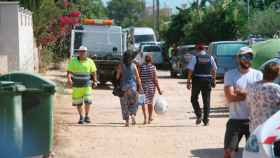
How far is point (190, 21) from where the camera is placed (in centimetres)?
5350

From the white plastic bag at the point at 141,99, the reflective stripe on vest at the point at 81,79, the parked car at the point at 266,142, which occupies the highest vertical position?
the parked car at the point at 266,142

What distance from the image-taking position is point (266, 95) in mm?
8711

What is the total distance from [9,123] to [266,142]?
3755 mm

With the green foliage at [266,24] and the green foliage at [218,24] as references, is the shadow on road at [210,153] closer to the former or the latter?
the green foliage at [266,24]

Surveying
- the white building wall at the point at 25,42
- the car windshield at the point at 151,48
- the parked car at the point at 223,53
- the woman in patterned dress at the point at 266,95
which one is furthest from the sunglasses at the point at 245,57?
the car windshield at the point at 151,48

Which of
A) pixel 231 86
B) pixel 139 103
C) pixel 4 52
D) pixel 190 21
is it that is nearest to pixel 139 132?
pixel 139 103

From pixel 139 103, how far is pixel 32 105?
5923mm

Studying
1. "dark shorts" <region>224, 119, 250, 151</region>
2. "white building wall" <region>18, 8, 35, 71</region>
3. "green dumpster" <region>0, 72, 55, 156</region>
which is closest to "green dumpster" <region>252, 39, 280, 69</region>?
"dark shorts" <region>224, 119, 250, 151</region>

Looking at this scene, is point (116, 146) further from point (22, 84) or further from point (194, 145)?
point (22, 84)

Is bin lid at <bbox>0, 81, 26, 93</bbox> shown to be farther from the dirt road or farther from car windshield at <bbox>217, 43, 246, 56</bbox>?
car windshield at <bbox>217, 43, 246, 56</bbox>

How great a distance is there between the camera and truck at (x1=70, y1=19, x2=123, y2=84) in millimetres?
27562

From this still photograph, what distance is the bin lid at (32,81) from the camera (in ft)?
34.4

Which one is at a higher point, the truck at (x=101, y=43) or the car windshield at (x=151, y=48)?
the truck at (x=101, y=43)

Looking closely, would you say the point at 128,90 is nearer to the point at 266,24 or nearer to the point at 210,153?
the point at 210,153
